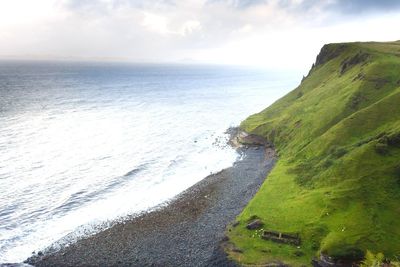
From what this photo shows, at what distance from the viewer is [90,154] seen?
407 ft

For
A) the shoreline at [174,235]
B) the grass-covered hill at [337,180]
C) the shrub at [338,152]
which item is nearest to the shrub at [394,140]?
the grass-covered hill at [337,180]

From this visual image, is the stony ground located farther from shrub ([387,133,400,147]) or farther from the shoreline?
shrub ([387,133,400,147])

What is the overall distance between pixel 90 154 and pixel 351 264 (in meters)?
88.4

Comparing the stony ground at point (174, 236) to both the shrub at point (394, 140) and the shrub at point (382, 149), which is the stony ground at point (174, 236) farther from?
the shrub at point (394, 140)

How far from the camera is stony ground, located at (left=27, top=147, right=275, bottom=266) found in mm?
62719

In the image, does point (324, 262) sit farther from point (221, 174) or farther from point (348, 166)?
point (221, 174)

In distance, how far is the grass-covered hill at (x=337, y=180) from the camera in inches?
2418

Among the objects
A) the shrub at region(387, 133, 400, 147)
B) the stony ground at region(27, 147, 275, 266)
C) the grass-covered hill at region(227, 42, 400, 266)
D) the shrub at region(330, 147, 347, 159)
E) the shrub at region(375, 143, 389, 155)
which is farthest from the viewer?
the shrub at region(330, 147, 347, 159)

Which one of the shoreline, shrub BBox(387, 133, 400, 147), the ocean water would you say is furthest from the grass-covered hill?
the ocean water

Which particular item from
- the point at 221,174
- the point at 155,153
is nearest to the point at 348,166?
the point at 221,174

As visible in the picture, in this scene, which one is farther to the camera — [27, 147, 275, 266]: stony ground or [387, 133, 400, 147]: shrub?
[387, 133, 400, 147]: shrub

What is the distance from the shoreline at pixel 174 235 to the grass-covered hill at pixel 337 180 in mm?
4084

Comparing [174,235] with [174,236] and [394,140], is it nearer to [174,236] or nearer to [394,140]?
[174,236]

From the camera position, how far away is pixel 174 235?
231 feet
